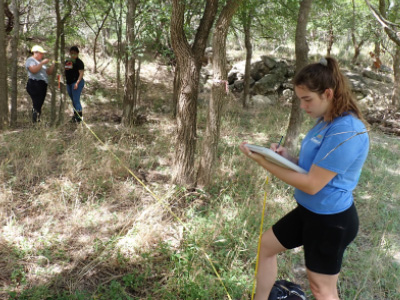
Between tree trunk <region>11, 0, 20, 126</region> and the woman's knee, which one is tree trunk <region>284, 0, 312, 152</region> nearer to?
the woman's knee

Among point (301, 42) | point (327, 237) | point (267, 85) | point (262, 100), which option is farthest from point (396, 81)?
point (327, 237)

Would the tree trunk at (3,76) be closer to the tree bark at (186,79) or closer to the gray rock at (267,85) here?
the tree bark at (186,79)

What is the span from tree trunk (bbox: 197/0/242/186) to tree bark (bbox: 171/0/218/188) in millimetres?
135

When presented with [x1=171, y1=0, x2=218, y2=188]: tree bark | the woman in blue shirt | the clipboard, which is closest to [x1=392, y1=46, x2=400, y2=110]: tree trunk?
[x1=171, y1=0, x2=218, y2=188]: tree bark

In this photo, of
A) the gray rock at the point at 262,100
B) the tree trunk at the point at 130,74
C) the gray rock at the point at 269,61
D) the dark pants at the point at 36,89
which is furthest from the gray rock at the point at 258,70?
the dark pants at the point at 36,89

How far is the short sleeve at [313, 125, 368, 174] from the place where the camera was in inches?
61.7

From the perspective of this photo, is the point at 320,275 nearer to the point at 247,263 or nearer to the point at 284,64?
the point at 247,263

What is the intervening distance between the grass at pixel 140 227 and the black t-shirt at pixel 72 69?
1.60 meters

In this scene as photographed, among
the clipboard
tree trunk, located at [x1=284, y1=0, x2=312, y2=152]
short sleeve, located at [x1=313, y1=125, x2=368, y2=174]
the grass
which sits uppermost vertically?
tree trunk, located at [x1=284, y1=0, x2=312, y2=152]

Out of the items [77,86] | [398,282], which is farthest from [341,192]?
[77,86]

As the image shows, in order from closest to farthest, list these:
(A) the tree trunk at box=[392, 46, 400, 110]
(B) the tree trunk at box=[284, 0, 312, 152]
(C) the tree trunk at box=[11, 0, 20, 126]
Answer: (B) the tree trunk at box=[284, 0, 312, 152] → (C) the tree trunk at box=[11, 0, 20, 126] → (A) the tree trunk at box=[392, 46, 400, 110]

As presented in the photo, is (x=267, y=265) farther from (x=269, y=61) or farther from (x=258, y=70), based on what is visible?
(x=269, y=61)

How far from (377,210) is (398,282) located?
1.37 metres

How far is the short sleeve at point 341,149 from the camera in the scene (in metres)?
1.57
